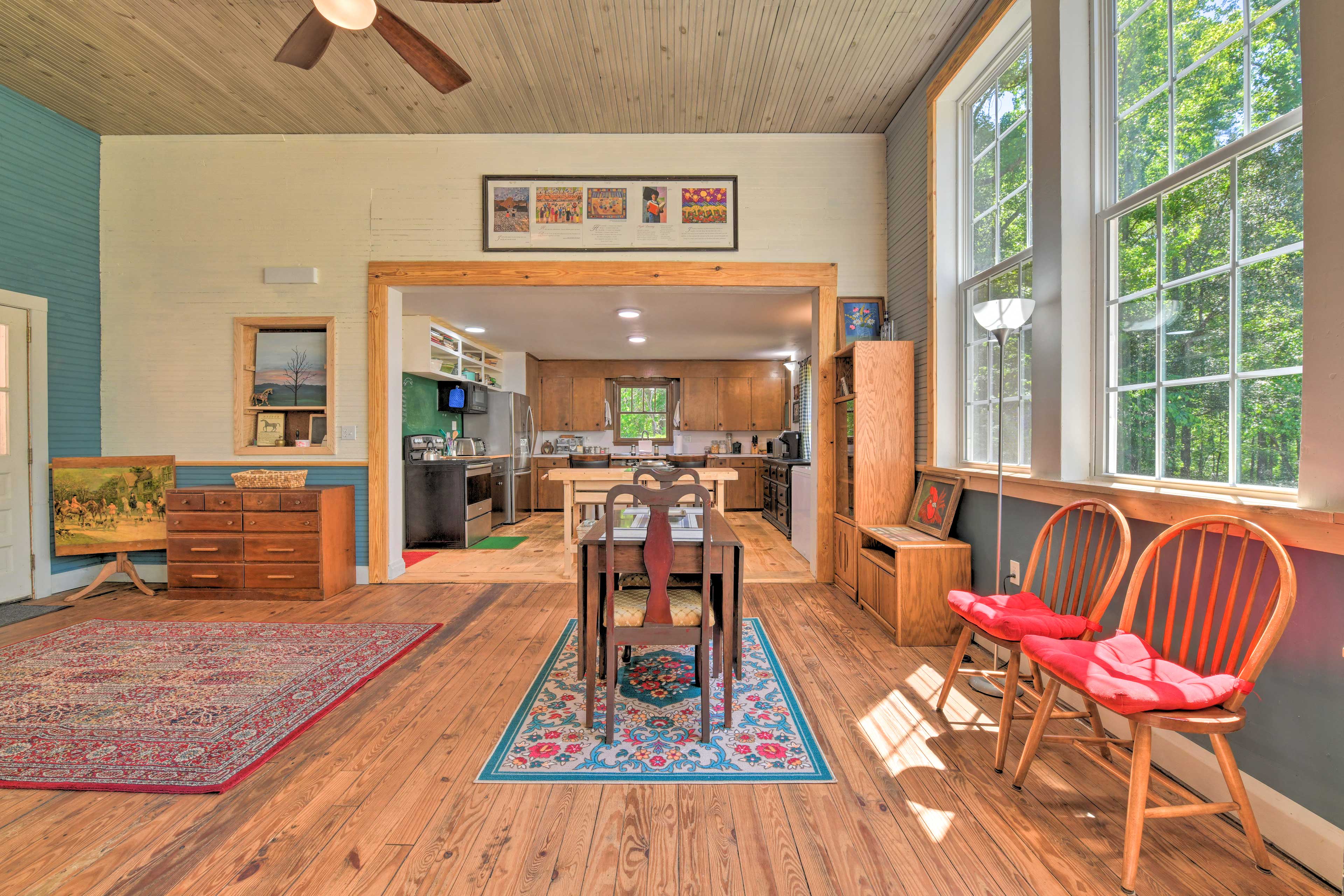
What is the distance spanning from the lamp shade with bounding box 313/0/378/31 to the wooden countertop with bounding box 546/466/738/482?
116 inches

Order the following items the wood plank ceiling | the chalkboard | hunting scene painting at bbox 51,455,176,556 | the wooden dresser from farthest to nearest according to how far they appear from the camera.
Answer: the chalkboard < hunting scene painting at bbox 51,455,176,556 < the wooden dresser < the wood plank ceiling

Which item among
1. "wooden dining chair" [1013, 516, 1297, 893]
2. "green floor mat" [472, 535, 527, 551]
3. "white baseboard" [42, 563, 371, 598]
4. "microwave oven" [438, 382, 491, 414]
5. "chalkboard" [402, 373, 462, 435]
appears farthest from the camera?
"microwave oven" [438, 382, 491, 414]

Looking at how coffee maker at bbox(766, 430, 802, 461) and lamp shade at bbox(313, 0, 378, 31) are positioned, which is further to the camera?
coffee maker at bbox(766, 430, 802, 461)

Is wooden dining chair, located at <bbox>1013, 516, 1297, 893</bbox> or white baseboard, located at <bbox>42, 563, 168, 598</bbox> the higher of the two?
wooden dining chair, located at <bbox>1013, 516, 1297, 893</bbox>

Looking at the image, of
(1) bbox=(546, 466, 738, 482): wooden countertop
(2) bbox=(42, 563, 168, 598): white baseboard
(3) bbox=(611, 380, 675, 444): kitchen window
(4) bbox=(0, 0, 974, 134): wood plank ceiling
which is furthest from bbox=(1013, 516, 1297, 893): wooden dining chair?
(3) bbox=(611, 380, 675, 444): kitchen window

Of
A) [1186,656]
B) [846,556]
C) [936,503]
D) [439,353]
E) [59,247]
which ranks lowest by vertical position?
[846,556]

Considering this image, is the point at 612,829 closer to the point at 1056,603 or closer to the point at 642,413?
the point at 1056,603

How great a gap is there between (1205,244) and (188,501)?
18.4 feet

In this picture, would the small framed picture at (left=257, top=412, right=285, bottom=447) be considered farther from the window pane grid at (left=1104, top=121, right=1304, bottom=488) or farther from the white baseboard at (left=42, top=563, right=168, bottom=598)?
the window pane grid at (left=1104, top=121, right=1304, bottom=488)

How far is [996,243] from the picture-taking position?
10.5ft

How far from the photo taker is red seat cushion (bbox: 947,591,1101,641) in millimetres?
1907


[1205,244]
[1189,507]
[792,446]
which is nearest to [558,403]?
[792,446]

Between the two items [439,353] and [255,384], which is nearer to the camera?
[255,384]

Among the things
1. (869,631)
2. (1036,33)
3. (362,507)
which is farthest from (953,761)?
(362,507)
